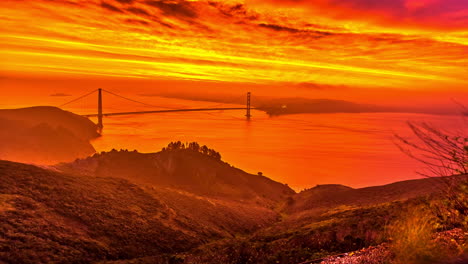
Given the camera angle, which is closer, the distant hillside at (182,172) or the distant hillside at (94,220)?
the distant hillside at (94,220)

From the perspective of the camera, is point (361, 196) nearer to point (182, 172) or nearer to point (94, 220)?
A: point (94, 220)

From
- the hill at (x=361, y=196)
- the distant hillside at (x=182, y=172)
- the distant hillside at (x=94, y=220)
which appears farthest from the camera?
the distant hillside at (x=182, y=172)

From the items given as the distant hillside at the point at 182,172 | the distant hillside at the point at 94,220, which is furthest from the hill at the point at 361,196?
the distant hillside at the point at 182,172

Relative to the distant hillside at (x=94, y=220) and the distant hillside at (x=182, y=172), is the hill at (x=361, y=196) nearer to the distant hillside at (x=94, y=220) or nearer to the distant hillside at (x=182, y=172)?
the distant hillside at (x=94, y=220)

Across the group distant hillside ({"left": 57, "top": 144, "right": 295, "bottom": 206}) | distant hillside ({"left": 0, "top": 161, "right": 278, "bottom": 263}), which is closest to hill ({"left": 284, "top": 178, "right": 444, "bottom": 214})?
distant hillside ({"left": 0, "top": 161, "right": 278, "bottom": 263})

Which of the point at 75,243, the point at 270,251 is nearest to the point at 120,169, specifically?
the point at 75,243

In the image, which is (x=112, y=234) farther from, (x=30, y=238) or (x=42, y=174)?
(x=42, y=174)

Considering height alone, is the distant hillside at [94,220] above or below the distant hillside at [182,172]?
above

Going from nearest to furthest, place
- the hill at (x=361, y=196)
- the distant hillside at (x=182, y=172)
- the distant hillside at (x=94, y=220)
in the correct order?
the distant hillside at (x=94, y=220) → the hill at (x=361, y=196) → the distant hillside at (x=182, y=172)
